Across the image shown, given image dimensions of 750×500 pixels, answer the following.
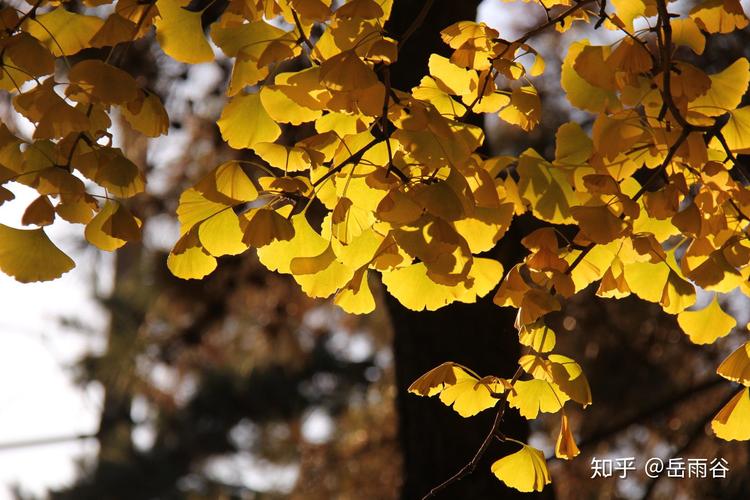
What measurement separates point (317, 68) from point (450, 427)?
1341 millimetres

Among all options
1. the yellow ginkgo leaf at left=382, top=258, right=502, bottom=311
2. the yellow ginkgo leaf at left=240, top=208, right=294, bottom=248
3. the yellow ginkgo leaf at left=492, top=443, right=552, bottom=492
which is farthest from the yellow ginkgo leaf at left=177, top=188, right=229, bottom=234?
the yellow ginkgo leaf at left=492, top=443, right=552, bottom=492

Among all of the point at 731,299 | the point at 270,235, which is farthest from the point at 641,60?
the point at 731,299

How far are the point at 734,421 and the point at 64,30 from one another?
1.03 meters

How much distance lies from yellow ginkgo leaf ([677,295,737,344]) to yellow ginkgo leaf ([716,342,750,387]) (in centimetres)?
17

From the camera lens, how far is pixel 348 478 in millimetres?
5617

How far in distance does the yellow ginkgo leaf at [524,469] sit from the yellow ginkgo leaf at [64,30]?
77 centimetres

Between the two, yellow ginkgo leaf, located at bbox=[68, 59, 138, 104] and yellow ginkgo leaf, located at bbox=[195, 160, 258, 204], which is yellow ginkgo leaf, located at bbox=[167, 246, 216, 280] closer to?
yellow ginkgo leaf, located at bbox=[195, 160, 258, 204]

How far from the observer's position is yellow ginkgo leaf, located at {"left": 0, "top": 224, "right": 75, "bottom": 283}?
1.18 metres

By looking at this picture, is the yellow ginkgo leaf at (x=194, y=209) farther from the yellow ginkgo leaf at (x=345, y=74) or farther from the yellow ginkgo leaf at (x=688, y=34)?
the yellow ginkgo leaf at (x=688, y=34)

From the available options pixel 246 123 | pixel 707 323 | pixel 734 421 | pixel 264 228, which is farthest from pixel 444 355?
pixel 264 228

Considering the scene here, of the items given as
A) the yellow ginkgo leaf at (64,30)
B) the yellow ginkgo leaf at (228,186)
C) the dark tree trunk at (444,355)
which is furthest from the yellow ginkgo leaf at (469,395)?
→ the dark tree trunk at (444,355)

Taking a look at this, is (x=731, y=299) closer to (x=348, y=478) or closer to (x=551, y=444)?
(x=551, y=444)

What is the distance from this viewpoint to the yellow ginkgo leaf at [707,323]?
137 centimetres

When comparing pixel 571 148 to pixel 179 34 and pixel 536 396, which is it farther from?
pixel 179 34
